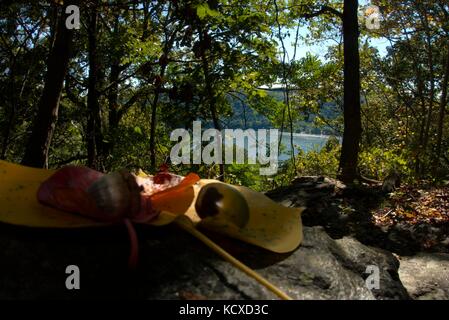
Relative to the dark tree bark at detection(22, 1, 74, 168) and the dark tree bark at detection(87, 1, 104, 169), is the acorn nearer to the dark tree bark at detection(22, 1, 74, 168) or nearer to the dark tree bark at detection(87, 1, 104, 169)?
the dark tree bark at detection(22, 1, 74, 168)

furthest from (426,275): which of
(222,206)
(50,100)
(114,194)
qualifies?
(50,100)

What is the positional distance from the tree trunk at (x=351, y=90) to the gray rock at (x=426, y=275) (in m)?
3.71

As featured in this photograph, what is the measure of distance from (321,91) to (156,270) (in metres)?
13.2

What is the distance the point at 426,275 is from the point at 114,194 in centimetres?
202

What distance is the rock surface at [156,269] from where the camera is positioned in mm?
1349

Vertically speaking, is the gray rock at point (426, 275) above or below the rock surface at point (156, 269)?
below

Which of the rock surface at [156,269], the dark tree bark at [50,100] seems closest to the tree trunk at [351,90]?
the dark tree bark at [50,100]

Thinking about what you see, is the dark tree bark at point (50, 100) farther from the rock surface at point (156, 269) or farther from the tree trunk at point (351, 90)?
the tree trunk at point (351, 90)

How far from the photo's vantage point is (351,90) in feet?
22.6

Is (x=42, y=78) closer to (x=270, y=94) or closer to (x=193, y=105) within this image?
(x=193, y=105)

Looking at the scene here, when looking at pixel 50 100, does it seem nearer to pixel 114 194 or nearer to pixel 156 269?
pixel 114 194

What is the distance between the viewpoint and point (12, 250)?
4.83ft

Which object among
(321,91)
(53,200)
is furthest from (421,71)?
(53,200)

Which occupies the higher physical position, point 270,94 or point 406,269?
point 270,94
